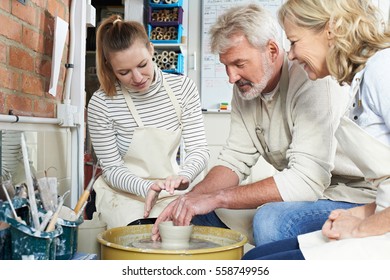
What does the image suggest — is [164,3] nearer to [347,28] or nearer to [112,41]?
[112,41]

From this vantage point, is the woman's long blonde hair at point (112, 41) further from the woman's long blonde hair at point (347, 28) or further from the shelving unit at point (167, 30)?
the shelving unit at point (167, 30)

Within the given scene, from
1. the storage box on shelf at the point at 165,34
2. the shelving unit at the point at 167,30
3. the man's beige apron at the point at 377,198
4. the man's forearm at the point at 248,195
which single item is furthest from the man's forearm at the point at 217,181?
the storage box on shelf at the point at 165,34

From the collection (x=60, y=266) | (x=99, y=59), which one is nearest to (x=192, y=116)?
(x=99, y=59)

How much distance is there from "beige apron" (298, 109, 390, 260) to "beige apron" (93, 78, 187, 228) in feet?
2.62

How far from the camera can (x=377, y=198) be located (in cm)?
107

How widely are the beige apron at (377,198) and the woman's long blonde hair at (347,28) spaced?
144 millimetres

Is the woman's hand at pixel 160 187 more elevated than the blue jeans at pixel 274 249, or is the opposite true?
the woman's hand at pixel 160 187

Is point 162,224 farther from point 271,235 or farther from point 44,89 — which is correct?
point 44,89

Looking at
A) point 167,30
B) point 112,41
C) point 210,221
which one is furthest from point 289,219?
point 167,30

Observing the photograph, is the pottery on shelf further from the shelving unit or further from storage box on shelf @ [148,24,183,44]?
storage box on shelf @ [148,24,183,44]

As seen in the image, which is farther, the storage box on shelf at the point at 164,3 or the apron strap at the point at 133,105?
the storage box on shelf at the point at 164,3

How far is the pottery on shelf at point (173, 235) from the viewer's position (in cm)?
134

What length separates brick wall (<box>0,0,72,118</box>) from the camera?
149 centimetres

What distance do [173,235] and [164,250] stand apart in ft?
0.74
